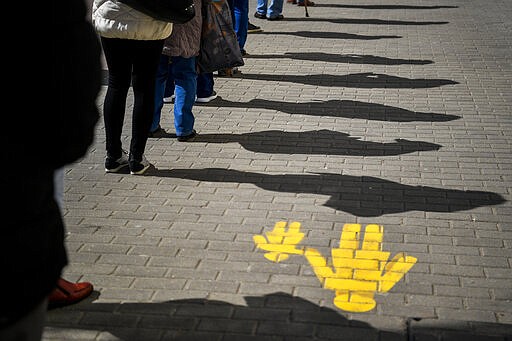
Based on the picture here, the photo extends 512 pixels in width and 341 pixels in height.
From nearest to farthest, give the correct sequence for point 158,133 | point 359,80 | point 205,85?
point 158,133 → point 205,85 → point 359,80

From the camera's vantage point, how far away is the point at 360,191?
5711mm

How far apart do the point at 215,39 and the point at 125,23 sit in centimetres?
200

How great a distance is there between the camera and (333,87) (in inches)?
364

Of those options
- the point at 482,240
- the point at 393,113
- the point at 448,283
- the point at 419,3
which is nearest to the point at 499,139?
the point at 393,113

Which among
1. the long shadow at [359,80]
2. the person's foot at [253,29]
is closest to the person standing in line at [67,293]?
the long shadow at [359,80]

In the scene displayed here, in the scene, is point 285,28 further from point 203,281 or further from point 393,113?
point 203,281

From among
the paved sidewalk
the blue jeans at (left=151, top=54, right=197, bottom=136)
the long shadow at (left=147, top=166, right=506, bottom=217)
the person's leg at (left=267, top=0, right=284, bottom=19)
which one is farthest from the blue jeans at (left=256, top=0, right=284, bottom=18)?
the long shadow at (left=147, top=166, right=506, bottom=217)

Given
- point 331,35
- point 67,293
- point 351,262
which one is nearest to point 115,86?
point 67,293

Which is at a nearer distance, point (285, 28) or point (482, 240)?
point (482, 240)

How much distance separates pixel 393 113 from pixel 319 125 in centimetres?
97

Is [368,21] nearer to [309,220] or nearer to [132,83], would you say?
[132,83]

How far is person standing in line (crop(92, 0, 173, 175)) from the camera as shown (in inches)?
217

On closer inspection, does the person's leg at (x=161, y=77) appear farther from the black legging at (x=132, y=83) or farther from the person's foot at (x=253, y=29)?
the person's foot at (x=253, y=29)

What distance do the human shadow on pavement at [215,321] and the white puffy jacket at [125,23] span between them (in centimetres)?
222
